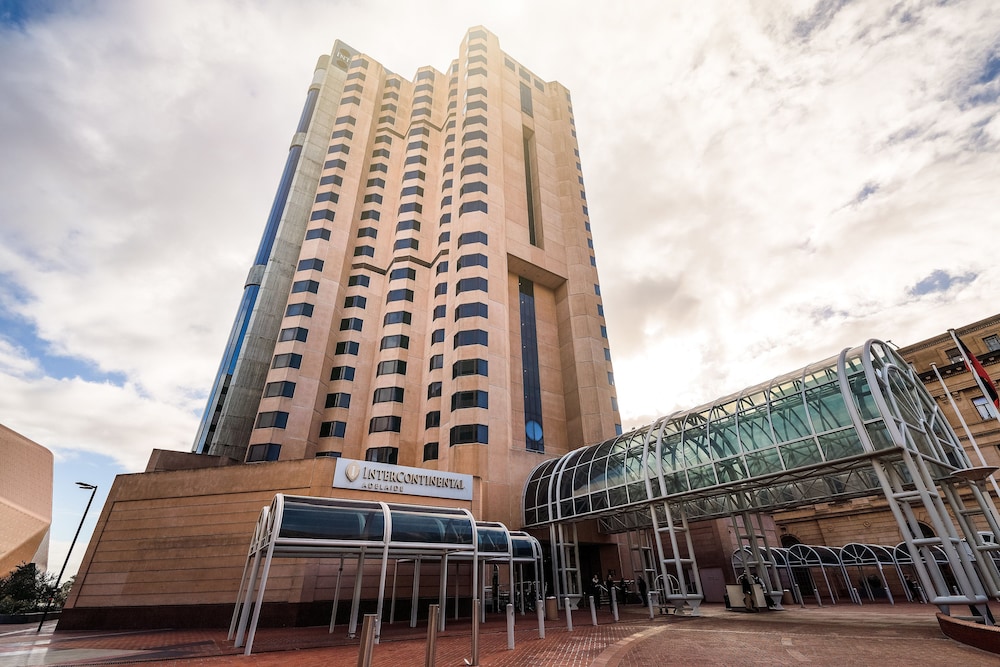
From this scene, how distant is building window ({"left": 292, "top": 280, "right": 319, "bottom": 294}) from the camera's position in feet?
157

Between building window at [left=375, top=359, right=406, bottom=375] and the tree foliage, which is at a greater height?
building window at [left=375, top=359, right=406, bottom=375]

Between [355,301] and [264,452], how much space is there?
62.8 ft

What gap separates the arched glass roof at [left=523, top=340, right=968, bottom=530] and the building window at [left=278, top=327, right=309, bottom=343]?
32.8 m

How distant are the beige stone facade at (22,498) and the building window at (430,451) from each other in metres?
58.3

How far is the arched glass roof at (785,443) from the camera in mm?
15945

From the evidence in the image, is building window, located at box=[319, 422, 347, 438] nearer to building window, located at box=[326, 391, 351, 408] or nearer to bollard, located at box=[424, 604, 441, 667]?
building window, located at box=[326, 391, 351, 408]

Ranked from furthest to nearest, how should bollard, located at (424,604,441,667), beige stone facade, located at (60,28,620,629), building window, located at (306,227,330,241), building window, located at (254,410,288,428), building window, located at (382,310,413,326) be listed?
building window, located at (306,227,330,241) → building window, located at (382,310,413,326) → building window, located at (254,410,288,428) → beige stone facade, located at (60,28,620,629) → bollard, located at (424,604,441,667)

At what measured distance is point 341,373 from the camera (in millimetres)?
47062

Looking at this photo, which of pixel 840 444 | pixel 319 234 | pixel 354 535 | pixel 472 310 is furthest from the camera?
pixel 319 234

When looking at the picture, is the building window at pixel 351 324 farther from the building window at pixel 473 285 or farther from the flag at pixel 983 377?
the flag at pixel 983 377

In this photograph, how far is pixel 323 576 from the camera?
22625 mm

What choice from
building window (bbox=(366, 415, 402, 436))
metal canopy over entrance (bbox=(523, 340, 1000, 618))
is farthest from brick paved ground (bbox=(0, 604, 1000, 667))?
building window (bbox=(366, 415, 402, 436))

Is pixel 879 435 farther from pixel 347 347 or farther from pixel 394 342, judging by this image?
pixel 347 347

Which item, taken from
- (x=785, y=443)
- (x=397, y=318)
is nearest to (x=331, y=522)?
(x=785, y=443)
